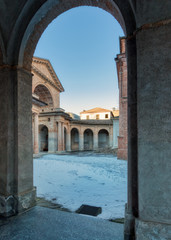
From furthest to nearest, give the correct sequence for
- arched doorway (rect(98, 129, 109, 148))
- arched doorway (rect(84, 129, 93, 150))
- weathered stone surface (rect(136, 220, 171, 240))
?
arched doorway (rect(98, 129, 109, 148))
arched doorway (rect(84, 129, 93, 150))
weathered stone surface (rect(136, 220, 171, 240))

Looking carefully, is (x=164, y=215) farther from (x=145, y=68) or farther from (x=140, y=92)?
(x=145, y=68)

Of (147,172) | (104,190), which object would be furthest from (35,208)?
(147,172)

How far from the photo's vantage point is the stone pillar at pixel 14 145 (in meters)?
2.96

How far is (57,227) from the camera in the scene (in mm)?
2398

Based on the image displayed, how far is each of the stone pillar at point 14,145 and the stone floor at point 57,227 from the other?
34cm

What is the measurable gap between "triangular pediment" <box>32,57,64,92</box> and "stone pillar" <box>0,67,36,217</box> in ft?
61.7

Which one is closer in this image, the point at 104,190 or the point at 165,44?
the point at 165,44

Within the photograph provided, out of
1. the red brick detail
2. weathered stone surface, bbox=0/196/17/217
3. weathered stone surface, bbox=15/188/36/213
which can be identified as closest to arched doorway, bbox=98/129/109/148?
the red brick detail

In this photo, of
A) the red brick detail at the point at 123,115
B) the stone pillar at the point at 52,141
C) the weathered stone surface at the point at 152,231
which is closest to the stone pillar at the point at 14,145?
the weathered stone surface at the point at 152,231

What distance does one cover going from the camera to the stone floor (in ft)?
7.13

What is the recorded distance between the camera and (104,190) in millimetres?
Result: 4586

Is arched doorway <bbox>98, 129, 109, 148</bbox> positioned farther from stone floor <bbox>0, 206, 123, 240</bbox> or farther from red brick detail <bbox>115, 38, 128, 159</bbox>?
stone floor <bbox>0, 206, 123, 240</bbox>

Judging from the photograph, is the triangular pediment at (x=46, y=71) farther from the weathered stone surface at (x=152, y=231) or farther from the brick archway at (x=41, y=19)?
the weathered stone surface at (x=152, y=231)

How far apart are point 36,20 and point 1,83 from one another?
1.51 meters
